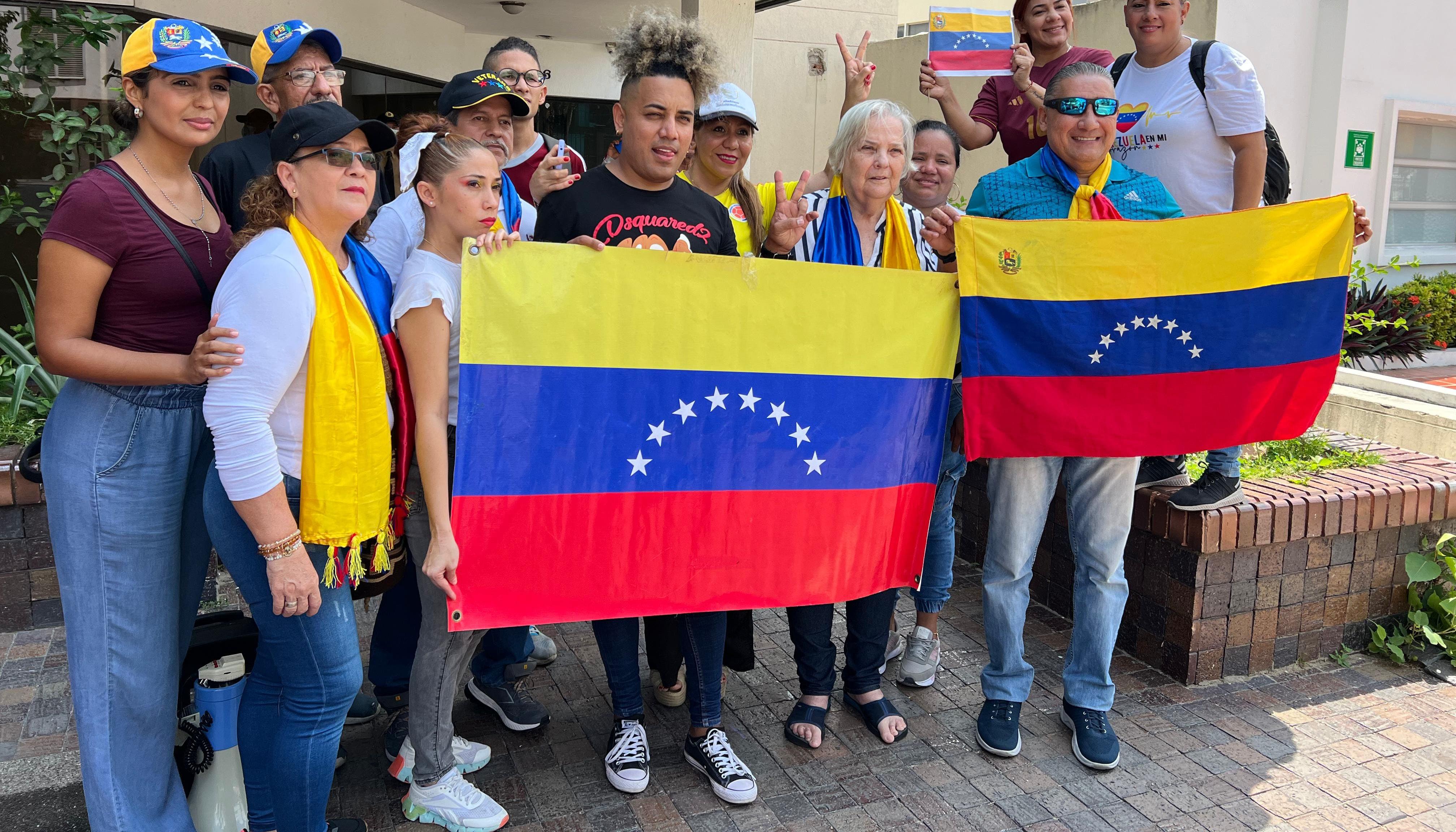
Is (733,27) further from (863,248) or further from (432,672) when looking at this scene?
(432,672)

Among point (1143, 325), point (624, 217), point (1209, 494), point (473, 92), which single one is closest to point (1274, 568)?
point (1209, 494)

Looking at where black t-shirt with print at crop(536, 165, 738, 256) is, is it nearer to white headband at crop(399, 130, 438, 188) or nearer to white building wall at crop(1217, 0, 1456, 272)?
white headband at crop(399, 130, 438, 188)

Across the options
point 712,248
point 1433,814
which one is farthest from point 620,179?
point 1433,814

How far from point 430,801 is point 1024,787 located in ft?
6.40

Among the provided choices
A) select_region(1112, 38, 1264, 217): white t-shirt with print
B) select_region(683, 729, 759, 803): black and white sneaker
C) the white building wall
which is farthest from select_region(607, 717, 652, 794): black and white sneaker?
→ the white building wall

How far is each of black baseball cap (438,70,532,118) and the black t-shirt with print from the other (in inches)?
16.6

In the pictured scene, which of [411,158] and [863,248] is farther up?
[411,158]

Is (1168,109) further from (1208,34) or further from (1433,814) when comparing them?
(1208,34)

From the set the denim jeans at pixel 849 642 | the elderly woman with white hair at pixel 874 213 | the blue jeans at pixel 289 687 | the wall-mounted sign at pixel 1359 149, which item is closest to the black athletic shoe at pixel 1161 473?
the denim jeans at pixel 849 642

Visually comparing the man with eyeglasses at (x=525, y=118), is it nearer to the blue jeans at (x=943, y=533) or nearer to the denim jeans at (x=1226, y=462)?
the blue jeans at (x=943, y=533)

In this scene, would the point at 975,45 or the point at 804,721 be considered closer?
the point at 804,721

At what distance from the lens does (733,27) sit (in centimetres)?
828

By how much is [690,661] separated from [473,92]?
81.6 inches

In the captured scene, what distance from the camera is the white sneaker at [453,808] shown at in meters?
3.14
